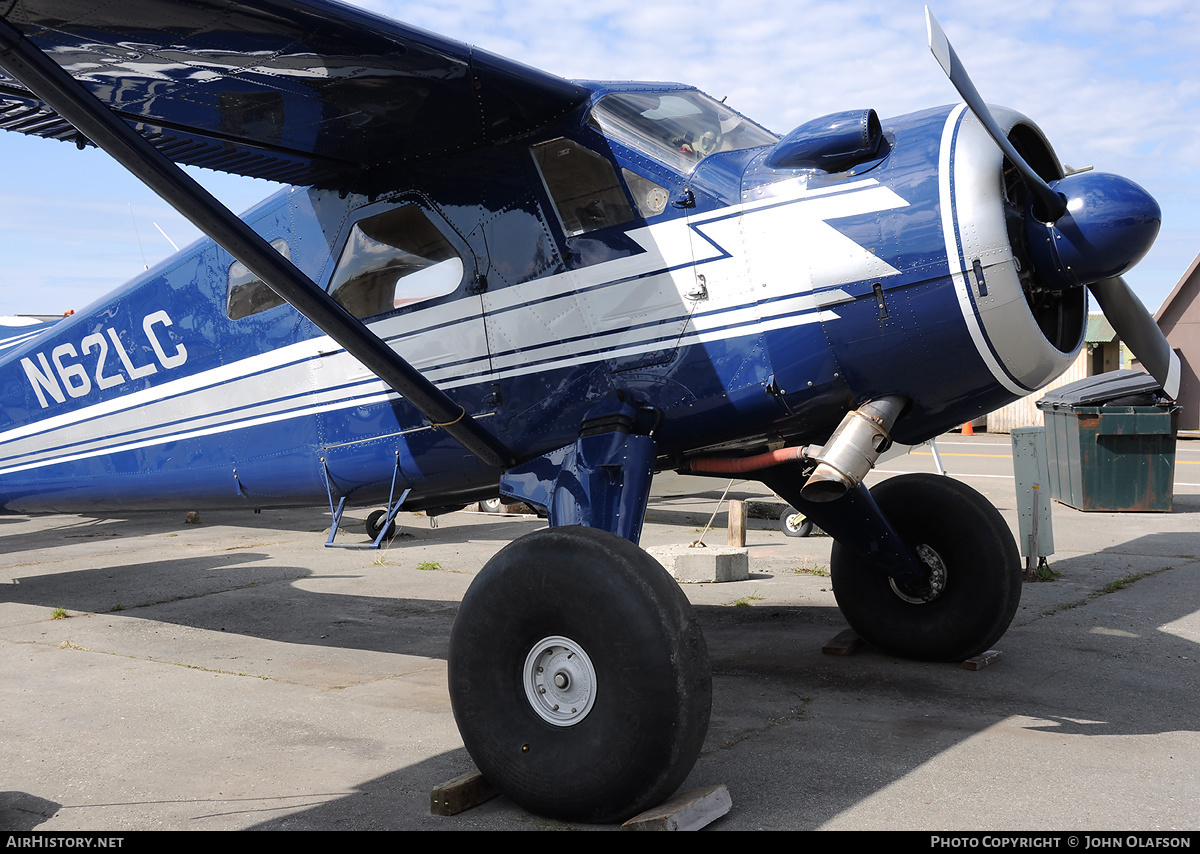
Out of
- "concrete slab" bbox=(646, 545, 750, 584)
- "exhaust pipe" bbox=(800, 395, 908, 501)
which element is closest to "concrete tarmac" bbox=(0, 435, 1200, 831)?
"concrete slab" bbox=(646, 545, 750, 584)

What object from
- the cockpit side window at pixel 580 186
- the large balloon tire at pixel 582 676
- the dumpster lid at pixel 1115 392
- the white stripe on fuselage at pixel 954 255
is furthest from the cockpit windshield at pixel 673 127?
the dumpster lid at pixel 1115 392

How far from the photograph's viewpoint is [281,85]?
4.42 metres

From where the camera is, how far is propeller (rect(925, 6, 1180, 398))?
3.88 m

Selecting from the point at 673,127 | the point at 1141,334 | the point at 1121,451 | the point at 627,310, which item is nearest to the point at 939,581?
the point at 1141,334

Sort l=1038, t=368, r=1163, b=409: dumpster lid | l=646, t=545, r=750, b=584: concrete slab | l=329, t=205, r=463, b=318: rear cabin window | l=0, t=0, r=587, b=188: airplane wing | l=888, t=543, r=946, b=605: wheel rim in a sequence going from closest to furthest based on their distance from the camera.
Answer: l=0, t=0, r=587, b=188: airplane wing → l=329, t=205, r=463, b=318: rear cabin window → l=888, t=543, r=946, b=605: wheel rim → l=646, t=545, r=750, b=584: concrete slab → l=1038, t=368, r=1163, b=409: dumpster lid

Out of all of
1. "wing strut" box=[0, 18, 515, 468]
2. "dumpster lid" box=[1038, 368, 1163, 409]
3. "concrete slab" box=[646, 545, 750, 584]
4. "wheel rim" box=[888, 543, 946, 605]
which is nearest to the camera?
"wing strut" box=[0, 18, 515, 468]

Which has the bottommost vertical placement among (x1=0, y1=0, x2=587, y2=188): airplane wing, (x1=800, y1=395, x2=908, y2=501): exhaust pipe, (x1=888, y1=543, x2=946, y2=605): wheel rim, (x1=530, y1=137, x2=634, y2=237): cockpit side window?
(x1=888, y1=543, x2=946, y2=605): wheel rim

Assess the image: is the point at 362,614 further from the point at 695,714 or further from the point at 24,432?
the point at 695,714

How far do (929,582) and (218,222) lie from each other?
437cm

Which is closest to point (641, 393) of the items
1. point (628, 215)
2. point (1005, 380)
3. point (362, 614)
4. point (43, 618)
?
point (628, 215)

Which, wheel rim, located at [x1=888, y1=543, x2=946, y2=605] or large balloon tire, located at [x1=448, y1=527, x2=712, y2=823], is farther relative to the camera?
wheel rim, located at [x1=888, y1=543, x2=946, y2=605]

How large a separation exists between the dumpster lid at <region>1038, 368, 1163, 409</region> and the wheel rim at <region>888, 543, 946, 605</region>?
336 inches

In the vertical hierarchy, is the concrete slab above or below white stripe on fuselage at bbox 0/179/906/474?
below

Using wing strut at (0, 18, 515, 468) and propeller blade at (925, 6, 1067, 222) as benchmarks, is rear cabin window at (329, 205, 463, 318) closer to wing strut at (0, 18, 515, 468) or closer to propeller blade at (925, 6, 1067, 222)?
wing strut at (0, 18, 515, 468)
